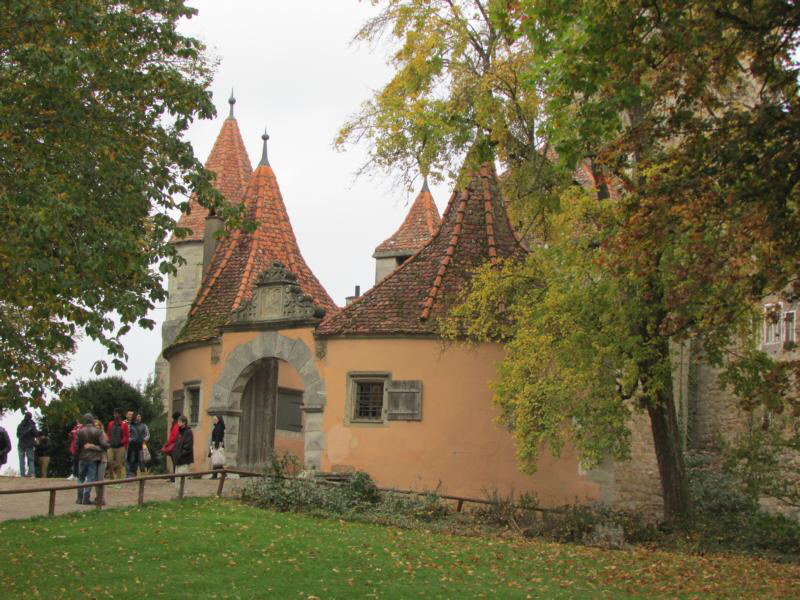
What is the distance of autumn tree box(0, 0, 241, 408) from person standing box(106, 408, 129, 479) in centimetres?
744

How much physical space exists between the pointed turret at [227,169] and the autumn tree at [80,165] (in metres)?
16.0

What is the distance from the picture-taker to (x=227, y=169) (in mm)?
32719

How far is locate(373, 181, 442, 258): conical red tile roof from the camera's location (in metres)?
32.4

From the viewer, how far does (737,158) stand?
38.4 ft

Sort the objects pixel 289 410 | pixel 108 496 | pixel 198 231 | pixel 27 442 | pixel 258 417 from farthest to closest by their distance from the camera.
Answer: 1. pixel 198 231
2. pixel 289 410
3. pixel 27 442
4. pixel 258 417
5. pixel 108 496

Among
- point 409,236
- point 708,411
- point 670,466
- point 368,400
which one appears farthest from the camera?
point 409,236

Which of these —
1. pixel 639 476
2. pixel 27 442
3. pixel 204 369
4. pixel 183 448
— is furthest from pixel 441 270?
pixel 27 442

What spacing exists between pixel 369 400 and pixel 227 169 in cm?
1118

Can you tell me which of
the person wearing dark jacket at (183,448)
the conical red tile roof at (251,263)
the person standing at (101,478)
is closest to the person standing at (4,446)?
the person standing at (101,478)

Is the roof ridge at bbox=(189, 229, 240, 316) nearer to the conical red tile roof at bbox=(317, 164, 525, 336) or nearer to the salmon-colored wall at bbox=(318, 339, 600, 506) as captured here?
the conical red tile roof at bbox=(317, 164, 525, 336)

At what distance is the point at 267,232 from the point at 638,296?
11.8 meters

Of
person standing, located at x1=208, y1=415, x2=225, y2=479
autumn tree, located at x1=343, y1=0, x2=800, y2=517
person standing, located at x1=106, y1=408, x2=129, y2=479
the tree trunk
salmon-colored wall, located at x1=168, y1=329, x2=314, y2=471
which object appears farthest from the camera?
salmon-colored wall, located at x1=168, y1=329, x2=314, y2=471

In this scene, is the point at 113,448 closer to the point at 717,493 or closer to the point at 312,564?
the point at 312,564

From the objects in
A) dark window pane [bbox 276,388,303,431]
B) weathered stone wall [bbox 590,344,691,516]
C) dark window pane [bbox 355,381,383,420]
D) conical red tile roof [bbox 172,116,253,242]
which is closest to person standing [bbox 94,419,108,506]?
dark window pane [bbox 355,381,383,420]
